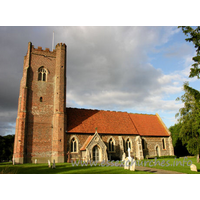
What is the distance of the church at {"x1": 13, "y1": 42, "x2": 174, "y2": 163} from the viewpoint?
90.7 feet

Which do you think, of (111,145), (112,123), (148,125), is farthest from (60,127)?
(148,125)

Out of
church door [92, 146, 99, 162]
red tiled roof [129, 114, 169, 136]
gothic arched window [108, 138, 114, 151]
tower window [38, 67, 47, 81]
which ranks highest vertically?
tower window [38, 67, 47, 81]

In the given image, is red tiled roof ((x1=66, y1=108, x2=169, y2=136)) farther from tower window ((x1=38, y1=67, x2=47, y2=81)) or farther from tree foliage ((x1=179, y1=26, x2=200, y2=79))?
tree foliage ((x1=179, y1=26, x2=200, y2=79))

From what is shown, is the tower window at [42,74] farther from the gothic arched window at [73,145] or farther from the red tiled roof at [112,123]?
the gothic arched window at [73,145]

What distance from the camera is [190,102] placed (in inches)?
1177

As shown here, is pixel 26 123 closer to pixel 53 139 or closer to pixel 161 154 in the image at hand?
pixel 53 139

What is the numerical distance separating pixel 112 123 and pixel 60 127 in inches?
455

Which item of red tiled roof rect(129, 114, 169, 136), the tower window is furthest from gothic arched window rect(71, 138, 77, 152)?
red tiled roof rect(129, 114, 169, 136)

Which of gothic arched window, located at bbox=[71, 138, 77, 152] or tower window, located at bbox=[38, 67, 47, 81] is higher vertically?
tower window, located at bbox=[38, 67, 47, 81]

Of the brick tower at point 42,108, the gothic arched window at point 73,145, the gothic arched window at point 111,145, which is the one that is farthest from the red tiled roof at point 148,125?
the brick tower at point 42,108

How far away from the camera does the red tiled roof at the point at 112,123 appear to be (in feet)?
105

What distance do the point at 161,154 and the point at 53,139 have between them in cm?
2341

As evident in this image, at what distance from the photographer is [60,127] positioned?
94.0 ft

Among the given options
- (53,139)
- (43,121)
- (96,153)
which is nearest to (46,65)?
(43,121)
